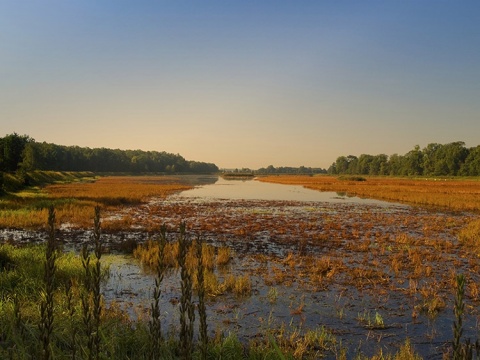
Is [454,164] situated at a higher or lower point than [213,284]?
higher

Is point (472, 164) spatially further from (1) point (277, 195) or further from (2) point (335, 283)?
(2) point (335, 283)

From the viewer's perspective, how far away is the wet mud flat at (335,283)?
8664 mm

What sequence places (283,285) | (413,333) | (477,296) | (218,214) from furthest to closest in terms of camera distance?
(218,214), (283,285), (477,296), (413,333)

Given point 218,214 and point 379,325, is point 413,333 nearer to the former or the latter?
point 379,325

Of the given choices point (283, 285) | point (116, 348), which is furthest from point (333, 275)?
point (116, 348)

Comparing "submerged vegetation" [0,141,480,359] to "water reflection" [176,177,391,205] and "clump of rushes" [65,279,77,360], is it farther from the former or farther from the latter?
"water reflection" [176,177,391,205]

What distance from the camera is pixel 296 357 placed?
6.94 metres

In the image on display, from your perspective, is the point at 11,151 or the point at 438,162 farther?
the point at 438,162

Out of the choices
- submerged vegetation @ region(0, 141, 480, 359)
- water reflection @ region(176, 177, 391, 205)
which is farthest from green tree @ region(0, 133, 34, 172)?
submerged vegetation @ region(0, 141, 480, 359)

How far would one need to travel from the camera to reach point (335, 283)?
40.7ft

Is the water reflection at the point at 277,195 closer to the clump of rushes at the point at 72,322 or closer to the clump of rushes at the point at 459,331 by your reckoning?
the clump of rushes at the point at 72,322

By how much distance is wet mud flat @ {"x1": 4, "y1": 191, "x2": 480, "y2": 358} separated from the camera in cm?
866

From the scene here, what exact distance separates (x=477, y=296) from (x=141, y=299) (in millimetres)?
10513

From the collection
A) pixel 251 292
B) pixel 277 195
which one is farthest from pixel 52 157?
pixel 251 292
